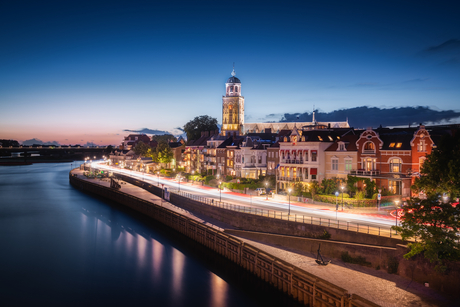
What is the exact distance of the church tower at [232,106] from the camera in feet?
563

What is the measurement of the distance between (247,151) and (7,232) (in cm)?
4547

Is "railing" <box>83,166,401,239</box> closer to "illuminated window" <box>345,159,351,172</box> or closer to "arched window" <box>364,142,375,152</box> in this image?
"illuminated window" <box>345,159,351,172</box>

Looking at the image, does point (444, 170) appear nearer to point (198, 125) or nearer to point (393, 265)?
point (393, 265)

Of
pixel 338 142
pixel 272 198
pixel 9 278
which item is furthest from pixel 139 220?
pixel 338 142

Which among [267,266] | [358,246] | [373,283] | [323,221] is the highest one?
[323,221]

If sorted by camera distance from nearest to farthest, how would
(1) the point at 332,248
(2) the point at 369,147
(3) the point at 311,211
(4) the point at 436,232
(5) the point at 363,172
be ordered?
(4) the point at 436,232
(1) the point at 332,248
(3) the point at 311,211
(5) the point at 363,172
(2) the point at 369,147

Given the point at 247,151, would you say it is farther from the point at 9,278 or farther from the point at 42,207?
the point at 9,278

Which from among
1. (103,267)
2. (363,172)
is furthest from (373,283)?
(363,172)

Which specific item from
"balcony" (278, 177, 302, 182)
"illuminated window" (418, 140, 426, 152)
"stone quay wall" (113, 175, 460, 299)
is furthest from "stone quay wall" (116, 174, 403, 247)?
"illuminated window" (418, 140, 426, 152)

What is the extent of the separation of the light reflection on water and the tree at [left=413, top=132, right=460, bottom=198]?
1595 cm

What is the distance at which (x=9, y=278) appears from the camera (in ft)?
117

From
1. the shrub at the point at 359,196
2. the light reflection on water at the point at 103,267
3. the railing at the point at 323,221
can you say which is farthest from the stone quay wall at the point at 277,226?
the shrub at the point at 359,196

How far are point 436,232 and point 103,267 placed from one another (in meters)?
32.4

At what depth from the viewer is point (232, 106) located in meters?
172
